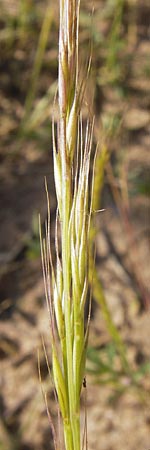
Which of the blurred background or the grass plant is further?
the blurred background

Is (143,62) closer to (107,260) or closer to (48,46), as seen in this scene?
(48,46)

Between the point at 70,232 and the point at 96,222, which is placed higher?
the point at 70,232

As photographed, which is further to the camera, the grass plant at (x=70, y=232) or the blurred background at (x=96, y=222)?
the blurred background at (x=96, y=222)

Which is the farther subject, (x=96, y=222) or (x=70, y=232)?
(x=96, y=222)
